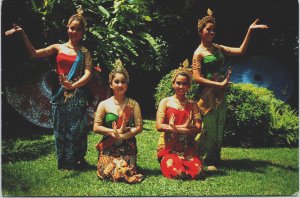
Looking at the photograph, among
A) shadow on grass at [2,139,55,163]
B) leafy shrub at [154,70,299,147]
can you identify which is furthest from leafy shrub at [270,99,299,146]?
shadow on grass at [2,139,55,163]

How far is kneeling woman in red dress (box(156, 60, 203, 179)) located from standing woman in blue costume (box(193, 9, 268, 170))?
0.29 meters

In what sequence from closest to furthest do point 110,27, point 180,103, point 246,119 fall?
point 180,103, point 246,119, point 110,27

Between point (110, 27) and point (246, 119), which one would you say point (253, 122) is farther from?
point (110, 27)

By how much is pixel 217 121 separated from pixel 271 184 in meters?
1.02

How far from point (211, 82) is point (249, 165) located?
4.98 feet

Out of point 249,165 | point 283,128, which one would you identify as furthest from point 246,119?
point 249,165

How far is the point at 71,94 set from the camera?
5.05m

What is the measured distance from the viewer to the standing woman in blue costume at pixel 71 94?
16.4ft

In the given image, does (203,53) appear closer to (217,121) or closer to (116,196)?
(217,121)

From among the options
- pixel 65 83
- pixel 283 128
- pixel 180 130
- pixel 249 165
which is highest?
pixel 65 83

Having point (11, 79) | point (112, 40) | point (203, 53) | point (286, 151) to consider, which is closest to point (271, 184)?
point (203, 53)

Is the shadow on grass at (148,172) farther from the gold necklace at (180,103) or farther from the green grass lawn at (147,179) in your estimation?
the gold necklace at (180,103)

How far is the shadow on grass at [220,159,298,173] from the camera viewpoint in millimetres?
5633

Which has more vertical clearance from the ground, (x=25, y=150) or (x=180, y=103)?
(x=180, y=103)
